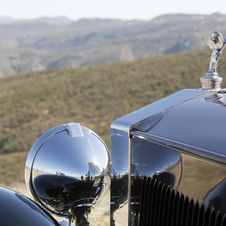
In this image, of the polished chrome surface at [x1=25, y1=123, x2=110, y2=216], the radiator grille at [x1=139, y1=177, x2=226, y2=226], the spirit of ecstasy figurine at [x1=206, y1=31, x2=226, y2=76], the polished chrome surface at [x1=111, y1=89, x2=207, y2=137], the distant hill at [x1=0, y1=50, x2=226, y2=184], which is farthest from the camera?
the distant hill at [x1=0, y1=50, x2=226, y2=184]

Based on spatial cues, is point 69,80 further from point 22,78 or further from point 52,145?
point 52,145

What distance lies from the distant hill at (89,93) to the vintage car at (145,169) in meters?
14.7

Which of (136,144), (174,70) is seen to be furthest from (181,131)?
(174,70)

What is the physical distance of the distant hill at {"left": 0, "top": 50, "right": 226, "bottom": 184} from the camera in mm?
19141

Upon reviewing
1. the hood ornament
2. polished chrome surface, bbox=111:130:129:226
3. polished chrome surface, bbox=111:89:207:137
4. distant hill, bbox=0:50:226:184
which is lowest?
distant hill, bbox=0:50:226:184

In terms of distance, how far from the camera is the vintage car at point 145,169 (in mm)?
1077

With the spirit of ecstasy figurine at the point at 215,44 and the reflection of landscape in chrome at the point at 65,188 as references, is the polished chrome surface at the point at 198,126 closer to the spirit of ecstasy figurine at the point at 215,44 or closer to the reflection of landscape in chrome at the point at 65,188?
the spirit of ecstasy figurine at the point at 215,44

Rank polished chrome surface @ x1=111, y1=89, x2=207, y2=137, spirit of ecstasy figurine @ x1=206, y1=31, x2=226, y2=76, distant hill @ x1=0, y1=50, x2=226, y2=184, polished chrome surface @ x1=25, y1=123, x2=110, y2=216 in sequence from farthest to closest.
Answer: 1. distant hill @ x1=0, y1=50, x2=226, y2=184
2. polished chrome surface @ x1=25, y1=123, x2=110, y2=216
3. spirit of ecstasy figurine @ x1=206, y1=31, x2=226, y2=76
4. polished chrome surface @ x1=111, y1=89, x2=207, y2=137

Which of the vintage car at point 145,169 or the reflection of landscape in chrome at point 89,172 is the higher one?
the vintage car at point 145,169

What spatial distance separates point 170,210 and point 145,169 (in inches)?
8.8

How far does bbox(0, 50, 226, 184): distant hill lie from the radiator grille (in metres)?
15.4

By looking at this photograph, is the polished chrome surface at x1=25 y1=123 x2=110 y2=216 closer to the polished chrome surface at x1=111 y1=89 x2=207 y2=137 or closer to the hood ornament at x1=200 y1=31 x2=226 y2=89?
the polished chrome surface at x1=111 y1=89 x2=207 y2=137

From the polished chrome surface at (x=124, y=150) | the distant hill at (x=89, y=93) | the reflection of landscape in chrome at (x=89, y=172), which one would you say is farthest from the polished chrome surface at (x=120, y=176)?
the distant hill at (x=89, y=93)

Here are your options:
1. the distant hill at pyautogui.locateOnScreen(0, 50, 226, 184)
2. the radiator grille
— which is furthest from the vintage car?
the distant hill at pyautogui.locateOnScreen(0, 50, 226, 184)
